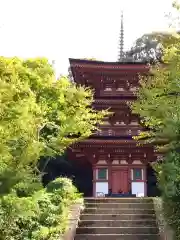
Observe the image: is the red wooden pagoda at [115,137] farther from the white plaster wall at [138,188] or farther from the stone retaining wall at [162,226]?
the stone retaining wall at [162,226]

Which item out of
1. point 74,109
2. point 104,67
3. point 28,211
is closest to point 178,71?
point 28,211

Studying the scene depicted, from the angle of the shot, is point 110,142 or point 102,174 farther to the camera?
point 102,174

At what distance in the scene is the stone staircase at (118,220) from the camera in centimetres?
1375

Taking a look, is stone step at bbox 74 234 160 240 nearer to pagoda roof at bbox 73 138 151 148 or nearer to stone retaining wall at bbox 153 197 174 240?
stone retaining wall at bbox 153 197 174 240

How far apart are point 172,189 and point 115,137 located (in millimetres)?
15456

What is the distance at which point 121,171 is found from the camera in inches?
1101

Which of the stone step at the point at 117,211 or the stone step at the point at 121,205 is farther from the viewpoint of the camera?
the stone step at the point at 121,205

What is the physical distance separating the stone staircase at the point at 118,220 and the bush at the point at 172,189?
1.50 metres

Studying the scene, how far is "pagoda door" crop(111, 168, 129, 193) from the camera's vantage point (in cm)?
Result: 2759

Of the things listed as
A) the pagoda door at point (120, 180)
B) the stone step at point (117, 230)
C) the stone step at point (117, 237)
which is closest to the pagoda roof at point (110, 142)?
the pagoda door at point (120, 180)

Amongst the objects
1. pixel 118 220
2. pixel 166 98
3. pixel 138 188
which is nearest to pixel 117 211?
pixel 118 220

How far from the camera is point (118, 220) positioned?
49.0 ft

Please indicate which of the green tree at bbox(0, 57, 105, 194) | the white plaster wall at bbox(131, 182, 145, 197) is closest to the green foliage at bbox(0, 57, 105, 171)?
the green tree at bbox(0, 57, 105, 194)

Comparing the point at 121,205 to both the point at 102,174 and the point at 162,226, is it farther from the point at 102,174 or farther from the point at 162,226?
the point at 102,174
